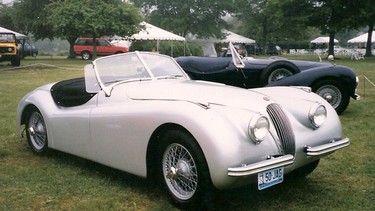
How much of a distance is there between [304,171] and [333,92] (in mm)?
4058

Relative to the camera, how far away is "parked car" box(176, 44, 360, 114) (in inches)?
299

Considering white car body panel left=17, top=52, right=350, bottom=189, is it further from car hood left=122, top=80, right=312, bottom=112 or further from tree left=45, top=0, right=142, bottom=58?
tree left=45, top=0, right=142, bottom=58

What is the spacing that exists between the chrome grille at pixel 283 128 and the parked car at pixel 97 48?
31.8 metres

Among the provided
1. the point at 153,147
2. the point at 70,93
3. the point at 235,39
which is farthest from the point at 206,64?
the point at 235,39

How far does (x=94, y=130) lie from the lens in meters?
4.08

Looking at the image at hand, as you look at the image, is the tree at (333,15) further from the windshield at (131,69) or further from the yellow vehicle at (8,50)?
the windshield at (131,69)

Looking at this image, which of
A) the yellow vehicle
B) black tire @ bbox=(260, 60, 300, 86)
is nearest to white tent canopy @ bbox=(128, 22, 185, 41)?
the yellow vehicle

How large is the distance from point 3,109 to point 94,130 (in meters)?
5.46

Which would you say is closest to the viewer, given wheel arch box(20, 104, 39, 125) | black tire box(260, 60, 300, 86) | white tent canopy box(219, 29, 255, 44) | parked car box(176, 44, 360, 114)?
wheel arch box(20, 104, 39, 125)

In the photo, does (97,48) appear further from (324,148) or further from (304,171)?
(324,148)

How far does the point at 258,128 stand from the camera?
316 centimetres

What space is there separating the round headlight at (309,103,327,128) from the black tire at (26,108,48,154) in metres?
3.18

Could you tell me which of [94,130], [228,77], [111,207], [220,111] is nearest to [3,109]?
[228,77]

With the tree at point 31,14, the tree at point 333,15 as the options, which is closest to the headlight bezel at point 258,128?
the tree at point 333,15
